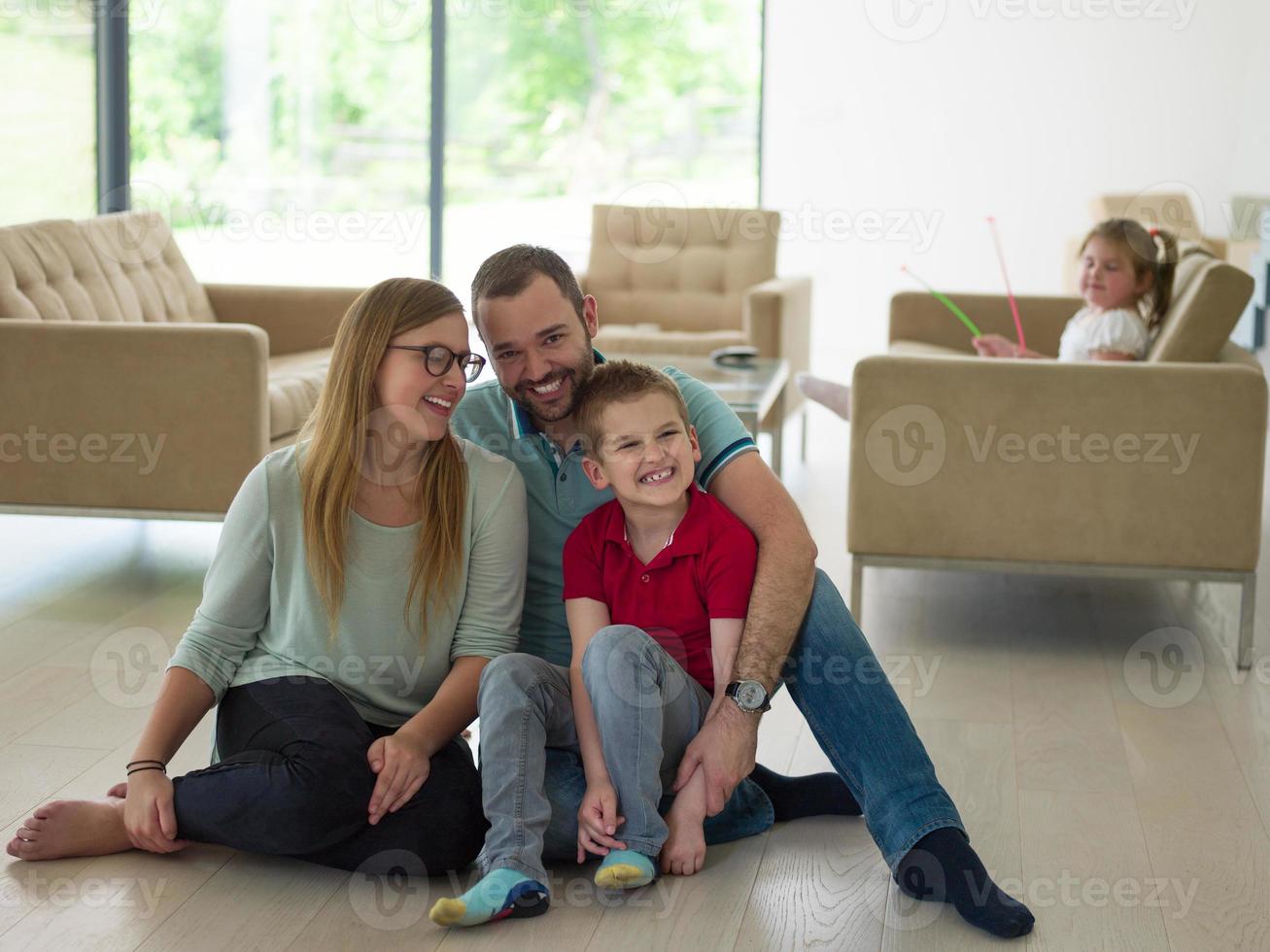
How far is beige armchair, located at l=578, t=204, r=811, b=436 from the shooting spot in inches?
219

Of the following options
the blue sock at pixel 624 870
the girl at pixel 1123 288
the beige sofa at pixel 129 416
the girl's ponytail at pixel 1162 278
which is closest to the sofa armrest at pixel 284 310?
the beige sofa at pixel 129 416

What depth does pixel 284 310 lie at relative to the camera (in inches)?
184

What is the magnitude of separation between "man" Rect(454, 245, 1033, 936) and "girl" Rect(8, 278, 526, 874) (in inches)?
4.6

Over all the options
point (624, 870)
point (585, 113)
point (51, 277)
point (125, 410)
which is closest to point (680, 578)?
point (624, 870)

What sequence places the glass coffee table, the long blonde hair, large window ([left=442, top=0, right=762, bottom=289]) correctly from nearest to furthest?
the long blonde hair
the glass coffee table
large window ([left=442, top=0, right=762, bottom=289])

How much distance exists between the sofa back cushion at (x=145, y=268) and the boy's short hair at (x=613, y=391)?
234 cm

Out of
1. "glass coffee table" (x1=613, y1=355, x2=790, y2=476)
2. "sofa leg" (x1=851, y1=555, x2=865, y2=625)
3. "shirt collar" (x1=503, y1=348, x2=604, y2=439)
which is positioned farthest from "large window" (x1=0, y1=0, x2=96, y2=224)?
"shirt collar" (x1=503, y1=348, x2=604, y2=439)

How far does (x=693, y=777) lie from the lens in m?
2.05

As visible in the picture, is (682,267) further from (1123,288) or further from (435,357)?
(435,357)

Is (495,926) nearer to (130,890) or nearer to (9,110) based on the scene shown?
(130,890)

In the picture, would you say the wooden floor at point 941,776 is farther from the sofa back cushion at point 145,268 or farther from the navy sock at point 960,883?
the sofa back cushion at point 145,268

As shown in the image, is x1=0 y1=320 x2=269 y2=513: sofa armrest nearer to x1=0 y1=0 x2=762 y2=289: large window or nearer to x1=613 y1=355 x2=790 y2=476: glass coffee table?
x1=613 y1=355 x2=790 y2=476: glass coffee table

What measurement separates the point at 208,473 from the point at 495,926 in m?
1.82

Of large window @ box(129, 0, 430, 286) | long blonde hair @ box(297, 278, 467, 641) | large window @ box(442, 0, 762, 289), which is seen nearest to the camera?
long blonde hair @ box(297, 278, 467, 641)
